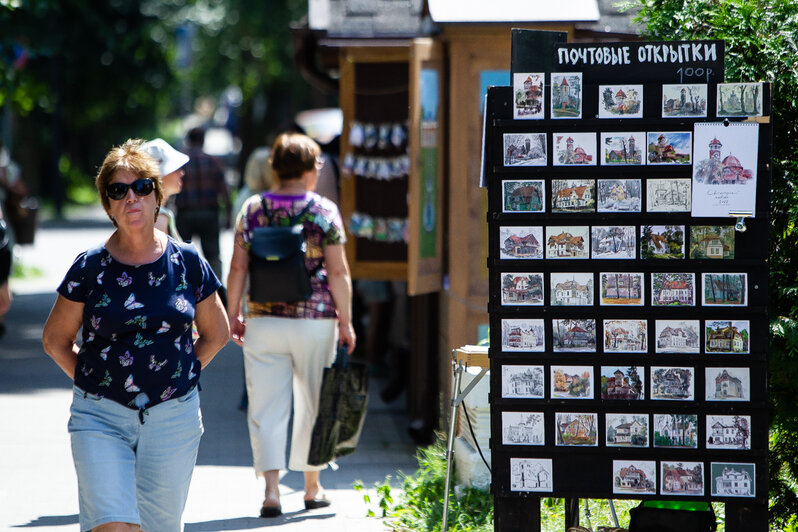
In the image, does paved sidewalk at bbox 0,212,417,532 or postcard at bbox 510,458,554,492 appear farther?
paved sidewalk at bbox 0,212,417,532

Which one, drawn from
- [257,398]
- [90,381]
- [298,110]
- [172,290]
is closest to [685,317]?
[172,290]

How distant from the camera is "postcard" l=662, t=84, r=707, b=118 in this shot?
4.50m

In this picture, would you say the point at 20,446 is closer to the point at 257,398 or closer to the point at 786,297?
the point at 257,398

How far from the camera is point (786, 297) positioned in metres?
5.14

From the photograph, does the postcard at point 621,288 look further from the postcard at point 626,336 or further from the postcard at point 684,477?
the postcard at point 684,477

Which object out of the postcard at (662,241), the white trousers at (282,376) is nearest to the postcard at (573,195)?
the postcard at (662,241)

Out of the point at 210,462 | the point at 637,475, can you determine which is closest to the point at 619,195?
the point at 637,475

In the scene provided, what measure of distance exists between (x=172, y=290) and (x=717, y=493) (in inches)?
84.0

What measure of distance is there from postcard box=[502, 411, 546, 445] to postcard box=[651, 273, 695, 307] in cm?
62

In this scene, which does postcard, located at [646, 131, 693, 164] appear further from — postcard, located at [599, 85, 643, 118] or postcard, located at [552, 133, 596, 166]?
postcard, located at [552, 133, 596, 166]

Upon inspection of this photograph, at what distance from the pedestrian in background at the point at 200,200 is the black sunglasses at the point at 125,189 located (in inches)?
289

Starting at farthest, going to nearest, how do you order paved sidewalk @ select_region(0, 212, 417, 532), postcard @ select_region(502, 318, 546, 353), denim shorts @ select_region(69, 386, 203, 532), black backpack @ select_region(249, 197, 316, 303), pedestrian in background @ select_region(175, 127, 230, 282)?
1. pedestrian in background @ select_region(175, 127, 230, 282)
2. paved sidewalk @ select_region(0, 212, 417, 532)
3. black backpack @ select_region(249, 197, 316, 303)
4. postcard @ select_region(502, 318, 546, 353)
5. denim shorts @ select_region(69, 386, 203, 532)

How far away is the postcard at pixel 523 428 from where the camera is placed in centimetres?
459

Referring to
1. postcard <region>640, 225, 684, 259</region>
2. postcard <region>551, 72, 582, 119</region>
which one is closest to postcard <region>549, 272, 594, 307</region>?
postcard <region>640, 225, 684, 259</region>
